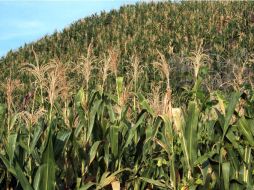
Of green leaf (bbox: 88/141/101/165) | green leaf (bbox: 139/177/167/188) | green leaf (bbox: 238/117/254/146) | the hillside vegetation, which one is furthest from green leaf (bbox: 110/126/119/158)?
green leaf (bbox: 238/117/254/146)

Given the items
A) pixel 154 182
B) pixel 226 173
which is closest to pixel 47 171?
pixel 154 182

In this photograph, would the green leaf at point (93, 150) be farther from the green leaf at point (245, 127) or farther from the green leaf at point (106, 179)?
the green leaf at point (245, 127)

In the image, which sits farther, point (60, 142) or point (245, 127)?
point (245, 127)

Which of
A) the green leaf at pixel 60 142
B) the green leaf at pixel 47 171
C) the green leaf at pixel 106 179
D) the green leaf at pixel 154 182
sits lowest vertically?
the green leaf at pixel 154 182

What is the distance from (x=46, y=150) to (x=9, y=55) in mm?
23250

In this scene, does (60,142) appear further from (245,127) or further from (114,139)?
(245,127)

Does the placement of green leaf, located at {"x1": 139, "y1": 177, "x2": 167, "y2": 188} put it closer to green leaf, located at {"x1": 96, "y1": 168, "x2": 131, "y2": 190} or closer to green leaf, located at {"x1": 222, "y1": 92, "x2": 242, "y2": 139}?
green leaf, located at {"x1": 96, "y1": 168, "x2": 131, "y2": 190}

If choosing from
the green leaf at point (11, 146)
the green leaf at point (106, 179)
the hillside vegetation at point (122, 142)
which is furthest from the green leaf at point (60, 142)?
the green leaf at point (106, 179)

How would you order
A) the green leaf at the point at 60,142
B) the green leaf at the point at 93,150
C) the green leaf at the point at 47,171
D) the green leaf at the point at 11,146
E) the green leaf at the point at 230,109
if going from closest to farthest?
1. the green leaf at the point at 47,171
2. the green leaf at the point at 11,146
3. the green leaf at the point at 60,142
4. the green leaf at the point at 230,109
5. the green leaf at the point at 93,150

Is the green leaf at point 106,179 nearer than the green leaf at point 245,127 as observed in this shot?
Yes

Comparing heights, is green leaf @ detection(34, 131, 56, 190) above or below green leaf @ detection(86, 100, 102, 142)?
below

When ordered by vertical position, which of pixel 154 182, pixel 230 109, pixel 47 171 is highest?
pixel 230 109

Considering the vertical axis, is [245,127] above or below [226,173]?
above

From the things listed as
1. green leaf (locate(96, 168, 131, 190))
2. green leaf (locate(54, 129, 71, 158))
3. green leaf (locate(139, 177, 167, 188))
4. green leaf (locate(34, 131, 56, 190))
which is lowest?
green leaf (locate(139, 177, 167, 188))
